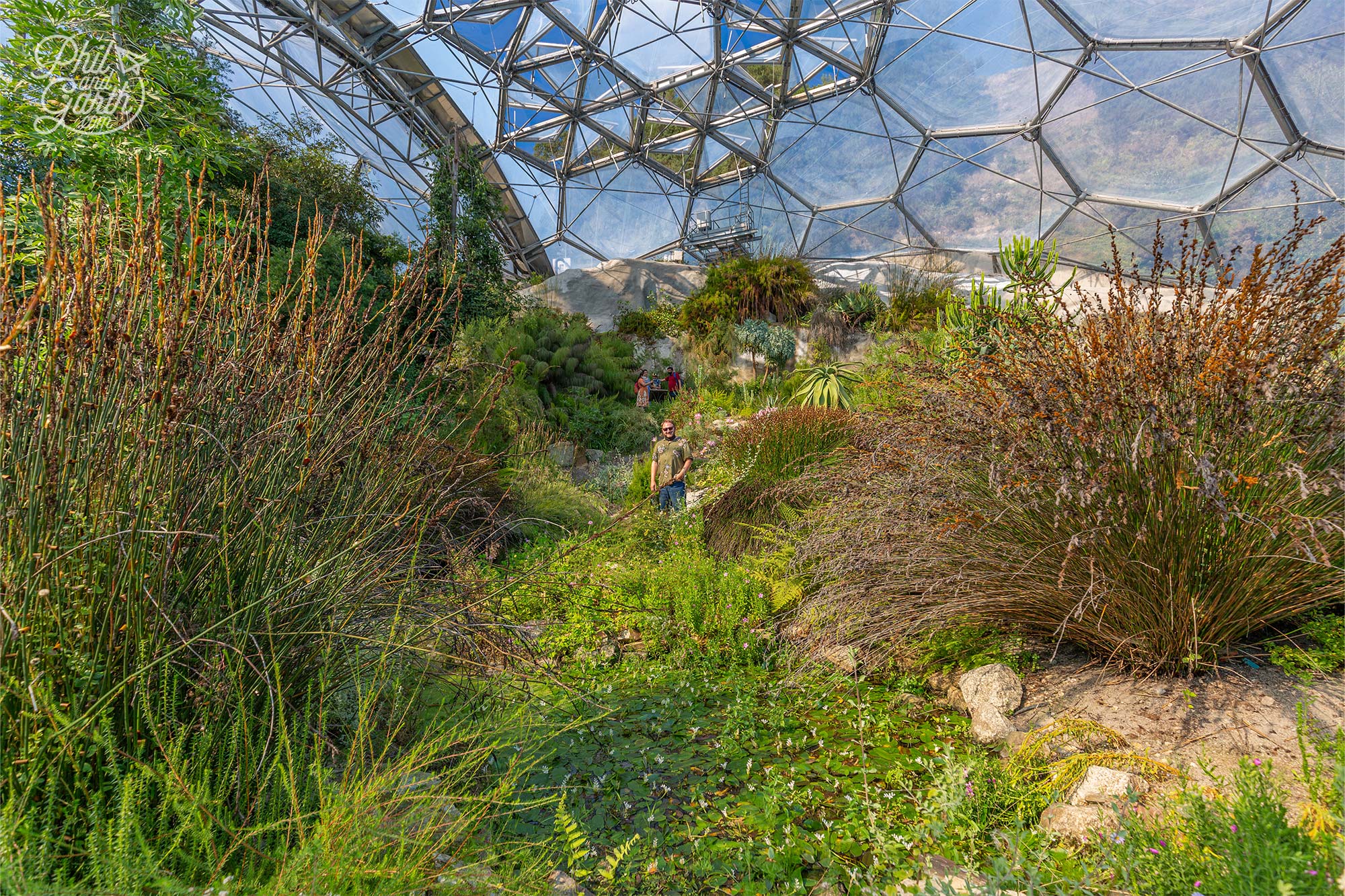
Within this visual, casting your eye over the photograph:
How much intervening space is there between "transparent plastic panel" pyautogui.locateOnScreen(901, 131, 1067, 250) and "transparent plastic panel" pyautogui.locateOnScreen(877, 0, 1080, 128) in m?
0.61

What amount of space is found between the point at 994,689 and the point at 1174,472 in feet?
3.72

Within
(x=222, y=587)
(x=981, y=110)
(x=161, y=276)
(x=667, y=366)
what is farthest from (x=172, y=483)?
(x=981, y=110)

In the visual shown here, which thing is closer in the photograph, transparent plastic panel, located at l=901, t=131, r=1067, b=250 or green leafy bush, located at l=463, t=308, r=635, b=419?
green leafy bush, located at l=463, t=308, r=635, b=419

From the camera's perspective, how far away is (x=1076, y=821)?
6.76 feet

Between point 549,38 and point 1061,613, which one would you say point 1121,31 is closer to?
point 549,38

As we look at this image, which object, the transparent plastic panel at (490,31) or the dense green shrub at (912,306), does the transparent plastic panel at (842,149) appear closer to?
the dense green shrub at (912,306)

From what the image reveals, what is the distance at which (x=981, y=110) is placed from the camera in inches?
533

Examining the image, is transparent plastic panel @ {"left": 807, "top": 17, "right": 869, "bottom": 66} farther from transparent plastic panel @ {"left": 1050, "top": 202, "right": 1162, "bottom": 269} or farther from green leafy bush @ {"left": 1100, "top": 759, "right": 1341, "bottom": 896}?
green leafy bush @ {"left": 1100, "top": 759, "right": 1341, "bottom": 896}

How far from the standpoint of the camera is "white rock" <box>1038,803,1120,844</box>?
6.41 feet

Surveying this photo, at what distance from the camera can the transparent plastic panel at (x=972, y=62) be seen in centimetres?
1184

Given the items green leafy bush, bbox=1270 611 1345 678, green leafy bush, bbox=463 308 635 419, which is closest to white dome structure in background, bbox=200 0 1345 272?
green leafy bush, bbox=463 308 635 419

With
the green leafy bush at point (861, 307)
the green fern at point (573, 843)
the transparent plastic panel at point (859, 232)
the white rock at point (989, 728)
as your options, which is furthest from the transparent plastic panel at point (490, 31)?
the green fern at point (573, 843)

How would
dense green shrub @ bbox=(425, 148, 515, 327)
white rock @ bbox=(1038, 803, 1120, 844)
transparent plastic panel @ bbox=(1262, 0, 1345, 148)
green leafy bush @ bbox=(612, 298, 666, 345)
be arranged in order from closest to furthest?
white rock @ bbox=(1038, 803, 1120, 844) < transparent plastic panel @ bbox=(1262, 0, 1345, 148) < dense green shrub @ bbox=(425, 148, 515, 327) < green leafy bush @ bbox=(612, 298, 666, 345)

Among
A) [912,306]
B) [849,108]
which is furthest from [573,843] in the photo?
[849,108]
